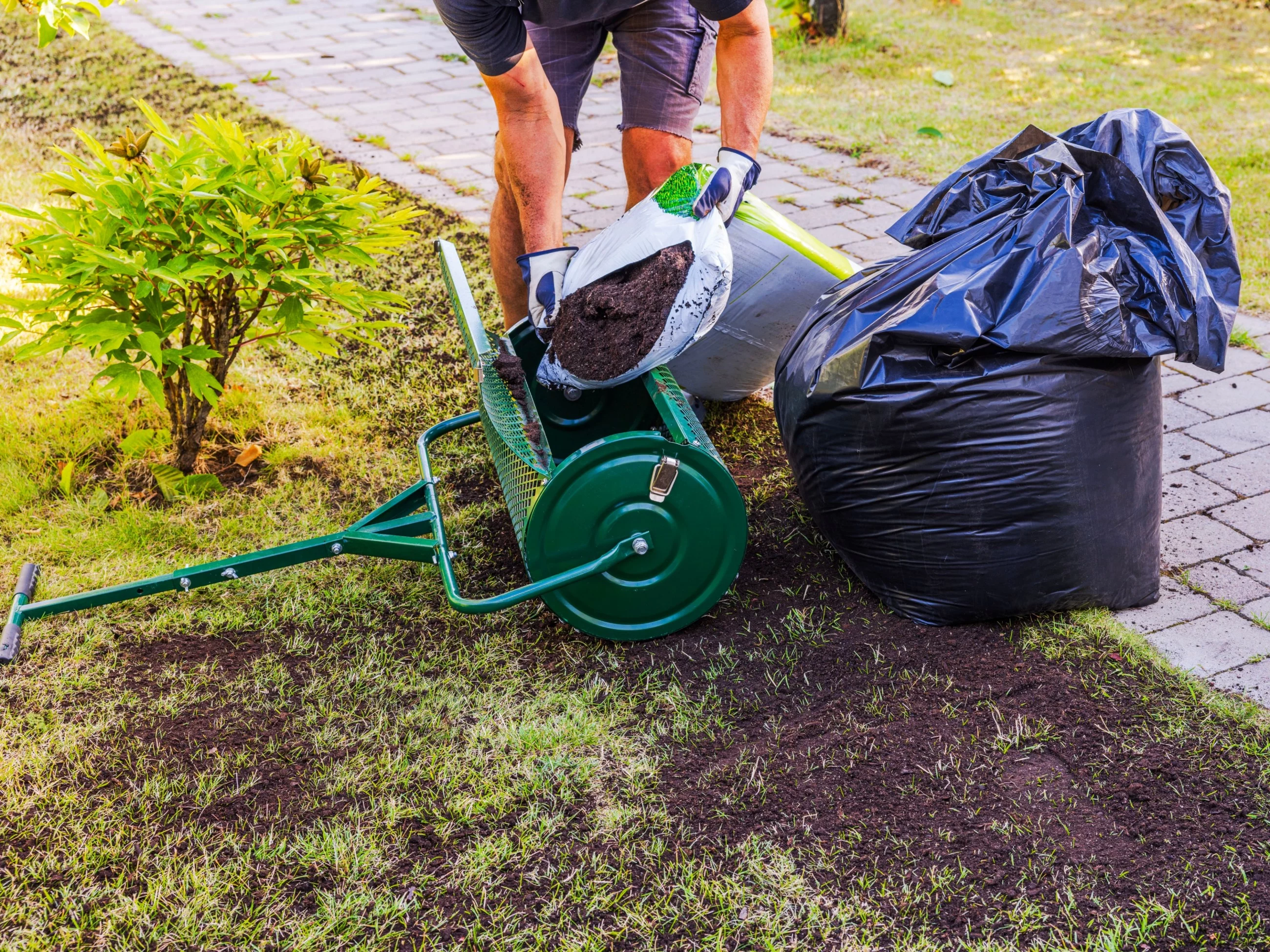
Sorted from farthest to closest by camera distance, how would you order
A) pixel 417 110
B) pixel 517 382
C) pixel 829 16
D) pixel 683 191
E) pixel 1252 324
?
1. pixel 829 16
2. pixel 417 110
3. pixel 1252 324
4. pixel 517 382
5. pixel 683 191

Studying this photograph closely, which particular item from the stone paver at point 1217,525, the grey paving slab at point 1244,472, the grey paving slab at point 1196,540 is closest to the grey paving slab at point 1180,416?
the stone paver at point 1217,525

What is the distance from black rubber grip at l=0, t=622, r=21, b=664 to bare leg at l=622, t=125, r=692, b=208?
6.58 ft

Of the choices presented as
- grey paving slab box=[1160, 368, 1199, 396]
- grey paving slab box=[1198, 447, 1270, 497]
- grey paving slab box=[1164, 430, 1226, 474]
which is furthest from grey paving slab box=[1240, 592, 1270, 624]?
grey paving slab box=[1160, 368, 1199, 396]

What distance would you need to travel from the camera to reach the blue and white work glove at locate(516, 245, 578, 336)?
8.11 feet

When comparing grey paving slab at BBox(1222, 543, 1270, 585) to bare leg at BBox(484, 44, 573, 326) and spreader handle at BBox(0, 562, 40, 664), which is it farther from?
spreader handle at BBox(0, 562, 40, 664)

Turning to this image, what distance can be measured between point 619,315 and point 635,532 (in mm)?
462

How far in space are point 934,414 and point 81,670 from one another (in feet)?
6.44

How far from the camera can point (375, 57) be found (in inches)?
309

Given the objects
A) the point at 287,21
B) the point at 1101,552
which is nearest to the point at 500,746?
the point at 1101,552

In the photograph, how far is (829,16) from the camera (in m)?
7.88

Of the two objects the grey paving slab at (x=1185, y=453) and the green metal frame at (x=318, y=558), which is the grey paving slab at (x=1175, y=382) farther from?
the green metal frame at (x=318, y=558)

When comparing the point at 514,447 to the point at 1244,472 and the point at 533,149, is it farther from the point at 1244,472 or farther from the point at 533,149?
the point at 1244,472

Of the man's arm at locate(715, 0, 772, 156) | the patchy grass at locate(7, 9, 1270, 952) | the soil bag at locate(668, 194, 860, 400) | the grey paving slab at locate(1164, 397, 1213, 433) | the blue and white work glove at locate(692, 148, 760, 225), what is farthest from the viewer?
the grey paving slab at locate(1164, 397, 1213, 433)

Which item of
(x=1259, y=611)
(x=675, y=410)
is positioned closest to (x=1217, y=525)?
(x=1259, y=611)
